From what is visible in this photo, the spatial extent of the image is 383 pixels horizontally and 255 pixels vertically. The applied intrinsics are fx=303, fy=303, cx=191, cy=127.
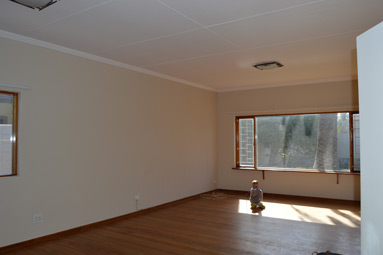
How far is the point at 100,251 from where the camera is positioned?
3738 millimetres

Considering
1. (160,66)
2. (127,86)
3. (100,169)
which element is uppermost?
(160,66)

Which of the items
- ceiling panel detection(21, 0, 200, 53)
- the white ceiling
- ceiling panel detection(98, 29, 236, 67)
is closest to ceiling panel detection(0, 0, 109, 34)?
the white ceiling

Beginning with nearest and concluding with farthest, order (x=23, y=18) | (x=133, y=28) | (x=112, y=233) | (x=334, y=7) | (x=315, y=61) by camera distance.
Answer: (x=334, y=7)
(x=23, y=18)
(x=133, y=28)
(x=112, y=233)
(x=315, y=61)

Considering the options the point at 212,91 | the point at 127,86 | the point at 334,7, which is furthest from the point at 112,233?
the point at 212,91

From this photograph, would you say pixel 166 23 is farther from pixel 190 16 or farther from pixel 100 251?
pixel 100 251

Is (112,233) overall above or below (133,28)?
below

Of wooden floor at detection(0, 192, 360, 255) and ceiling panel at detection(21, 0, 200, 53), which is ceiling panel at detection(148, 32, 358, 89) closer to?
ceiling panel at detection(21, 0, 200, 53)

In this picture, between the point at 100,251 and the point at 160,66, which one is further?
the point at 160,66

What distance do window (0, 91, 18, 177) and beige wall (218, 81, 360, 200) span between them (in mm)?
5192

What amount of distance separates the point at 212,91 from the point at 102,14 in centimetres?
493

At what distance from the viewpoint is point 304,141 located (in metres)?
7.09

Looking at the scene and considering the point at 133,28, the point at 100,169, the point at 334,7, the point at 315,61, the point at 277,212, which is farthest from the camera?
the point at 277,212

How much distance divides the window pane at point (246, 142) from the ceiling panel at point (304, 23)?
370 cm

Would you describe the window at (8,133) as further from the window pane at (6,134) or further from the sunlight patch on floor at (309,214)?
the sunlight patch on floor at (309,214)
